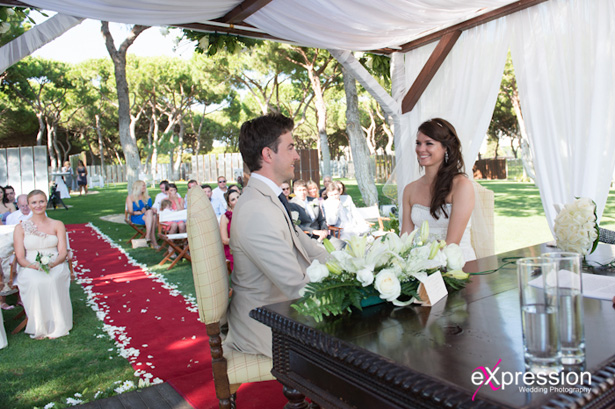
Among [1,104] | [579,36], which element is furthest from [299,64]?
[1,104]

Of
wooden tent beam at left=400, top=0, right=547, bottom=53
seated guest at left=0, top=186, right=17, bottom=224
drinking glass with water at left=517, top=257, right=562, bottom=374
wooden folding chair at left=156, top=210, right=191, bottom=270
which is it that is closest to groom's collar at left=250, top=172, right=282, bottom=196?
drinking glass with water at left=517, top=257, right=562, bottom=374

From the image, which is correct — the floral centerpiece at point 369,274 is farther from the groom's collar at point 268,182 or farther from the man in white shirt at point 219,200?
the man in white shirt at point 219,200

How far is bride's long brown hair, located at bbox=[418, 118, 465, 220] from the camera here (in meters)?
3.25

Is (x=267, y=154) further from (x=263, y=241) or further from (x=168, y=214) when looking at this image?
(x=168, y=214)

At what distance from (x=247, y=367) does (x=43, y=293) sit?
3129 millimetres

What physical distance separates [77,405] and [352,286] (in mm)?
2377

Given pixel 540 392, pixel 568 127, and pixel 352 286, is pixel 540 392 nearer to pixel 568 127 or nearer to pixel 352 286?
pixel 352 286

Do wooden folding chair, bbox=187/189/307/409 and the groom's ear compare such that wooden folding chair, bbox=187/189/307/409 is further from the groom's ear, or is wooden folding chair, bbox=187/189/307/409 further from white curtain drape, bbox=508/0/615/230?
white curtain drape, bbox=508/0/615/230

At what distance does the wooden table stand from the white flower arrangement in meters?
0.67

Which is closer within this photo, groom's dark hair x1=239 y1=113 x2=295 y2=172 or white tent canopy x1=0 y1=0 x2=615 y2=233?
groom's dark hair x1=239 y1=113 x2=295 y2=172

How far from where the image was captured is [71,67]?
95.1ft

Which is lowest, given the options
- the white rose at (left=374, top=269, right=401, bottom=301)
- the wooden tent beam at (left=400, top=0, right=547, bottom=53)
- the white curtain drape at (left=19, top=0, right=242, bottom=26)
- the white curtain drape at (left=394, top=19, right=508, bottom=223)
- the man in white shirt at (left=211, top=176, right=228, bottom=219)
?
the man in white shirt at (left=211, top=176, right=228, bottom=219)

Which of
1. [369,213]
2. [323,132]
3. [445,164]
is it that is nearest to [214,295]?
[445,164]

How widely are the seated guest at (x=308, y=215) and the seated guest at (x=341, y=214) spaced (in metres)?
0.50
